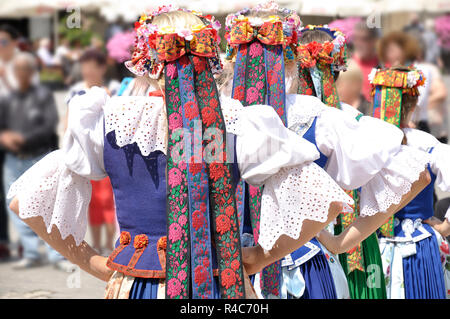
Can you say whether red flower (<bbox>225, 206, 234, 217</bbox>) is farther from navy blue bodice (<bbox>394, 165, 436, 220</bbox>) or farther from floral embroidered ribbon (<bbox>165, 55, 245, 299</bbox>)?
navy blue bodice (<bbox>394, 165, 436, 220</bbox>)

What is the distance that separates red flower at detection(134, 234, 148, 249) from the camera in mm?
1747

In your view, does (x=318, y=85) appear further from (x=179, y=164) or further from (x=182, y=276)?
(x=182, y=276)

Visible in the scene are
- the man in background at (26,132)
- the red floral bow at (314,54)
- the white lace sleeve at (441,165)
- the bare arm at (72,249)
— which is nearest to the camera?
the bare arm at (72,249)

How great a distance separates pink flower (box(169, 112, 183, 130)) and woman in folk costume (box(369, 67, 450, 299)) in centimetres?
155

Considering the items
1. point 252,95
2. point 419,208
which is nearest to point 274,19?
point 252,95

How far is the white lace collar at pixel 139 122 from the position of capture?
67.6 inches

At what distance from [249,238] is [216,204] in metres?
0.52

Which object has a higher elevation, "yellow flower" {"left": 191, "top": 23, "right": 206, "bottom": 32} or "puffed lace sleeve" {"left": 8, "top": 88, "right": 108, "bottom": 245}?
"yellow flower" {"left": 191, "top": 23, "right": 206, "bottom": 32}

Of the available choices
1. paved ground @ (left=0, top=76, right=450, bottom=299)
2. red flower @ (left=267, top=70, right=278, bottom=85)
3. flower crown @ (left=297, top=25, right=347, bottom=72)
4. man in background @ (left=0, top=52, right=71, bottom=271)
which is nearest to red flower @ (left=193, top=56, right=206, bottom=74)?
red flower @ (left=267, top=70, right=278, bottom=85)

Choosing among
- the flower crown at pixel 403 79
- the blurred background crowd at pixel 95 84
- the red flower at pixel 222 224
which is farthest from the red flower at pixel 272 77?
the blurred background crowd at pixel 95 84

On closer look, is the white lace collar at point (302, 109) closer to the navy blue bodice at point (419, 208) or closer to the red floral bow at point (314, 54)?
the red floral bow at point (314, 54)

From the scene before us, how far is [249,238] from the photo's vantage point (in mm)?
2197
